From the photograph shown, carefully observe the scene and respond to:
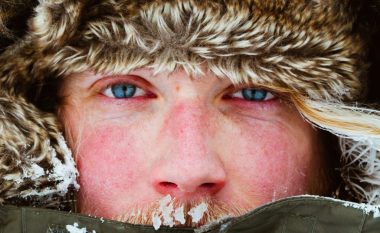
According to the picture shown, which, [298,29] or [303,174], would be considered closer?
[298,29]

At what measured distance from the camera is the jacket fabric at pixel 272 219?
1667 mm

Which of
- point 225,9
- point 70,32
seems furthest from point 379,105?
point 70,32

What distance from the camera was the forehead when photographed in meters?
1.77

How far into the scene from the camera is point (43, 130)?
1858 millimetres

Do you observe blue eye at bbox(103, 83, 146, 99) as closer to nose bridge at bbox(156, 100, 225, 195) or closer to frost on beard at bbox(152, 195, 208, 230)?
nose bridge at bbox(156, 100, 225, 195)

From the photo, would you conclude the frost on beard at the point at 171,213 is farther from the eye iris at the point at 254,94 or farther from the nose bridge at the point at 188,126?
the eye iris at the point at 254,94

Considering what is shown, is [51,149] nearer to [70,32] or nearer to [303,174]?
[70,32]

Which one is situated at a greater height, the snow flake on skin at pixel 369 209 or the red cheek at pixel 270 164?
the red cheek at pixel 270 164

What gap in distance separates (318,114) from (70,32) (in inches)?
26.2

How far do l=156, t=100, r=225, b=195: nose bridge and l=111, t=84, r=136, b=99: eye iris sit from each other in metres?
0.14

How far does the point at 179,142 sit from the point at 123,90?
0.24 m

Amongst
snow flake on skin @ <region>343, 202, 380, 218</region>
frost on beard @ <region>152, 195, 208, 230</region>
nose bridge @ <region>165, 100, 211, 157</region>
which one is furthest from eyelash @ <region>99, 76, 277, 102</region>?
snow flake on skin @ <region>343, 202, 380, 218</region>

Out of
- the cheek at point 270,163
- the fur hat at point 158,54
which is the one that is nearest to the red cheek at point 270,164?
the cheek at point 270,163

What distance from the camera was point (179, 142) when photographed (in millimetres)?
1777
